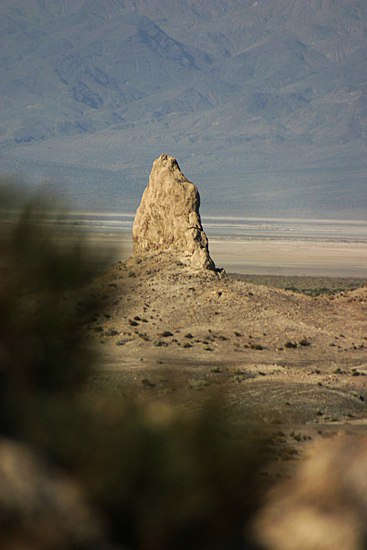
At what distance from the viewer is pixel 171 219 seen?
2502 cm

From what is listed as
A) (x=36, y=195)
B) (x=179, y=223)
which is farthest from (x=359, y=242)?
(x=36, y=195)

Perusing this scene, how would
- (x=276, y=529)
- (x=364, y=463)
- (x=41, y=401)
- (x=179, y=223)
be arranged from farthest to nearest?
(x=179, y=223), (x=41, y=401), (x=276, y=529), (x=364, y=463)

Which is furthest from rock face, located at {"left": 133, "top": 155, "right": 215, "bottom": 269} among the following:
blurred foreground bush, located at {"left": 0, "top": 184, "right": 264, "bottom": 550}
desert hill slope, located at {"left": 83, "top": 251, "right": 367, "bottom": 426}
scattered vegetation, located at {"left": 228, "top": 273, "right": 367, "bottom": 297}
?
blurred foreground bush, located at {"left": 0, "top": 184, "right": 264, "bottom": 550}

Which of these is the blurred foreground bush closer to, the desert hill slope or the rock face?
the desert hill slope

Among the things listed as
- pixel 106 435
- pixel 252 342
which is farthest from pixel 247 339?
pixel 106 435

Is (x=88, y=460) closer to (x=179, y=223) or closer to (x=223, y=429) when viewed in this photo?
(x=223, y=429)

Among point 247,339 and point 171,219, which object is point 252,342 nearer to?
point 247,339

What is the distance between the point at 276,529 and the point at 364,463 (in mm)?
513

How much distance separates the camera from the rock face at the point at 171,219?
24.2 m

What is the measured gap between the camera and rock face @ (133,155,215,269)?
24219 millimetres

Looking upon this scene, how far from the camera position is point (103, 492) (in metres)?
2.98

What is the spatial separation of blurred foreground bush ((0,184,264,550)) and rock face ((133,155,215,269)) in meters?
20.4

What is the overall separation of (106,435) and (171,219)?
22.1 metres

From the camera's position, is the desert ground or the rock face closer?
the desert ground
